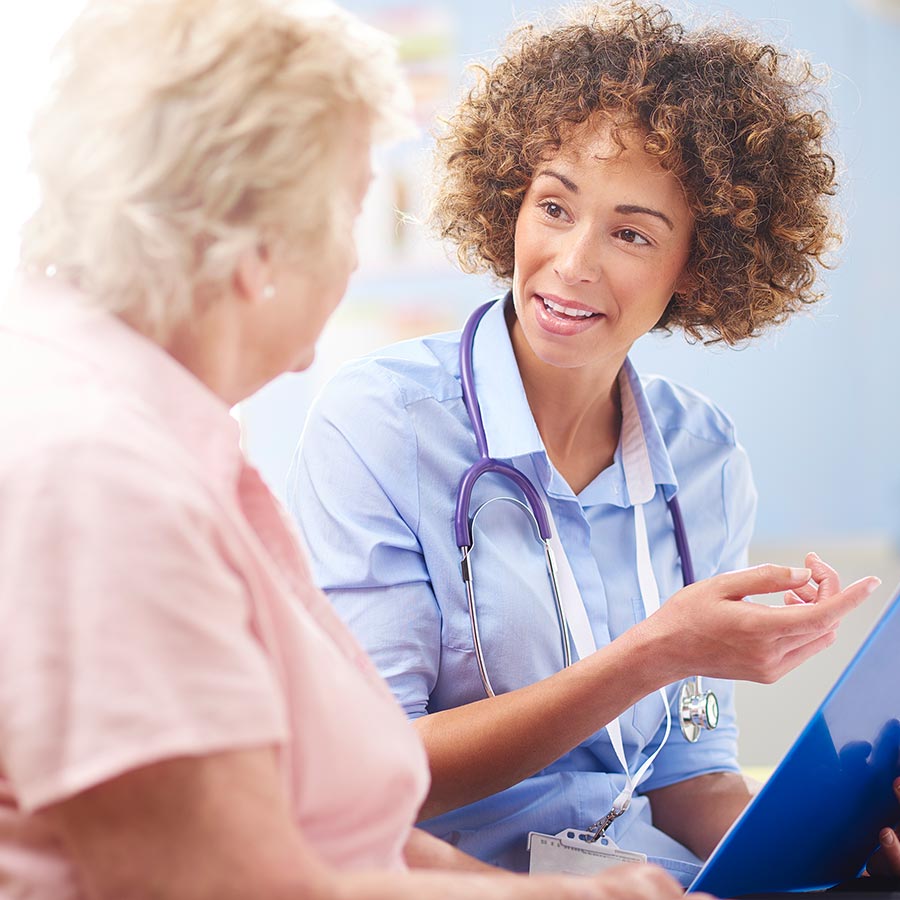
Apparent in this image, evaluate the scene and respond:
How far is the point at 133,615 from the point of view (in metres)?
0.62

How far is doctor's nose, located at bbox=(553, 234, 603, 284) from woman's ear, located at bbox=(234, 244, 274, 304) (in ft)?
2.46

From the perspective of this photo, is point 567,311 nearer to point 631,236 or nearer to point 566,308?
point 566,308

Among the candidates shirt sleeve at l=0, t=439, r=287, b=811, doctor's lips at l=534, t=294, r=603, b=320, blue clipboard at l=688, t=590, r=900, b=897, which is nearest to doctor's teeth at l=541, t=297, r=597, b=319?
doctor's lips at l=534, t=294, r=603, b=320

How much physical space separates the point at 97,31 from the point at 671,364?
327 cm

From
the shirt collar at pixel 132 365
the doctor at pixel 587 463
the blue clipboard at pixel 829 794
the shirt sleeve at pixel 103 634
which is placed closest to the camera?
the shirt sleeve at pixel 103 634

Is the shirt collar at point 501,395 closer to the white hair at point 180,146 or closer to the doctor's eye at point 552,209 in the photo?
the doctor's eye at point 552,209

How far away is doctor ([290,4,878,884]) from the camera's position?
131 centimetres

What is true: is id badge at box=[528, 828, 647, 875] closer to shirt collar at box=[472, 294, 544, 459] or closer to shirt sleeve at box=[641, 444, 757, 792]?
shirt sleeve at box=[641, 444, 757, 792]

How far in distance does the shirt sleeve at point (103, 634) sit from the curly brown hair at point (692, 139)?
1.03 meters

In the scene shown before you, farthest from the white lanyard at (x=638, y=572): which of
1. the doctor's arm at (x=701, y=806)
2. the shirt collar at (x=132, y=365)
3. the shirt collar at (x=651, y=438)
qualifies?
the shirt collar at (x=132, y=365)

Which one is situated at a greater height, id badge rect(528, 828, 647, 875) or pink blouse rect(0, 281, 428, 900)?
pink blouse rect(0, 281, 428, 900)

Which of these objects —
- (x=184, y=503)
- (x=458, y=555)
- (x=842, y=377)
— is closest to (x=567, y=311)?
(x=458, y=555)

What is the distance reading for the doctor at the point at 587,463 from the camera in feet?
4.29

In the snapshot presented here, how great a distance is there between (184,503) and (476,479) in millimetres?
791
